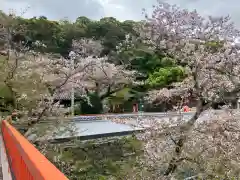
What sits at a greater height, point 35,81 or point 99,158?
point 35,81

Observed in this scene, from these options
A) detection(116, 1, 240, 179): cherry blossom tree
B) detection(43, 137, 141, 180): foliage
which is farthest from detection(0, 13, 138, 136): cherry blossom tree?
detection(116, 1, 240, 179): cherry blossom tree

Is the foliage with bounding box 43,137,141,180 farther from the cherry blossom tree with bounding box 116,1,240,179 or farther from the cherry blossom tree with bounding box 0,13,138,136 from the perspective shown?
the cherry blossom tree with bounding box 116,1,240,179

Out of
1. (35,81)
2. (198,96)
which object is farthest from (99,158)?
(198,96)

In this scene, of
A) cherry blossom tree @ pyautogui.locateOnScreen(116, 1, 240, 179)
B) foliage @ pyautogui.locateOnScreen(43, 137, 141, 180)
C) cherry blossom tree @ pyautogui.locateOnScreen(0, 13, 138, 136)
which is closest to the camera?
cherry blossom tree @ pyautogui.locateOnScreen(116, 1, 240, 179)

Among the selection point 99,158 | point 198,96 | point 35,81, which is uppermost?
point 35,81

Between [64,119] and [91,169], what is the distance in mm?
2821

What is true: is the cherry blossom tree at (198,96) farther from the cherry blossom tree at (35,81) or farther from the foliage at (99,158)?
the cherry blossom tree at (35,81)

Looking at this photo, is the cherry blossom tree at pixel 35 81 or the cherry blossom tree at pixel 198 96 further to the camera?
the cherry blossom tree at pixel 35 81

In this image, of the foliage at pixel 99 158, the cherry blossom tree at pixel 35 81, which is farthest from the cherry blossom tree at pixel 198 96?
the cherry blossom tree at pixel 35 81

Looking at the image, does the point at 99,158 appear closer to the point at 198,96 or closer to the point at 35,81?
the point at 35,81

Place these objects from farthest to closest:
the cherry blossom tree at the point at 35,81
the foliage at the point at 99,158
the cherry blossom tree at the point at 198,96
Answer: the foliage at the point at 99,158 < the cherry blossom tree at the point at 35,81 < the cherry blossom tree at the point at 198,96

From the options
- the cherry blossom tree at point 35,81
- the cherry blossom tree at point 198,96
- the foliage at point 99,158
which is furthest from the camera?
the foliage at point 99,158

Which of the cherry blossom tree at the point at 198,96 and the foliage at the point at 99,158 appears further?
the foliage at the point at 99,158

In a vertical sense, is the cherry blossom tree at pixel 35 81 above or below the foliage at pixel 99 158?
above
